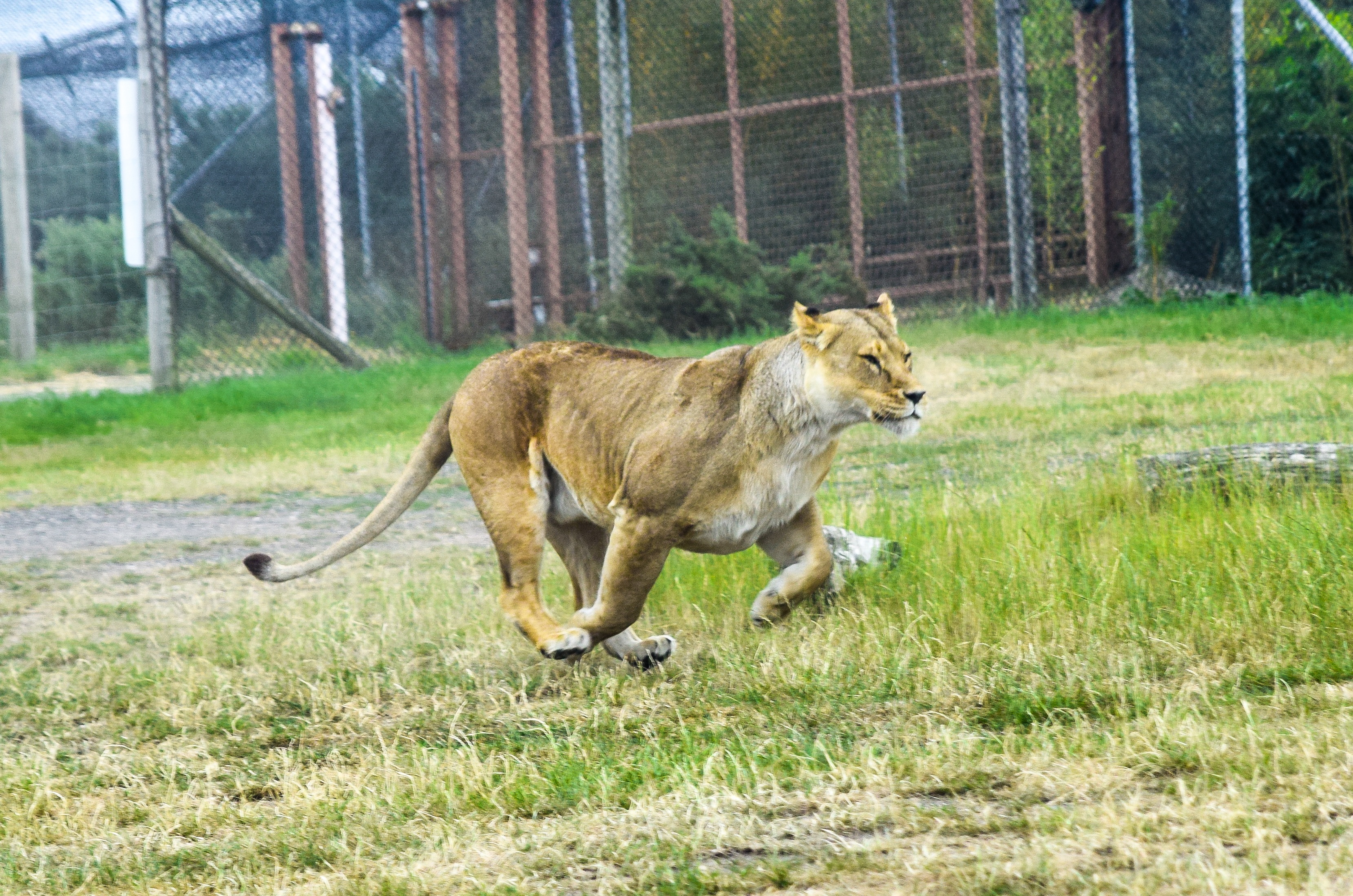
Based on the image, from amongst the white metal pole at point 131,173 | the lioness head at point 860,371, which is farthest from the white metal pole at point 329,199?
the lioness head at point 860,371

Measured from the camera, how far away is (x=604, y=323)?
12602mm

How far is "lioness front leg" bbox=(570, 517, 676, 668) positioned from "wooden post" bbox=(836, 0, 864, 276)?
9.18 metres

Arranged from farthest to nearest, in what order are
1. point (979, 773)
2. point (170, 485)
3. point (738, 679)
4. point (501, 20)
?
point (501, 20)
point (170, 485)
point (738, 679)
point (979, 773)

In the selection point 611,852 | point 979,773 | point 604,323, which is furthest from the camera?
point 604,323

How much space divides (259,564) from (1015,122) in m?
9.10

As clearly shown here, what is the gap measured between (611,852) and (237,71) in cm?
1192

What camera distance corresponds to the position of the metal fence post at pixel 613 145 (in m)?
13.1

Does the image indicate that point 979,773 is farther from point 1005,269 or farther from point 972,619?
point 1005,269

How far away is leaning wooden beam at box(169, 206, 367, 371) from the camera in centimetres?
1162

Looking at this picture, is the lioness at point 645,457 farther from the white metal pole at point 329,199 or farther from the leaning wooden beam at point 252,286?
the white metal pole at point 329,199

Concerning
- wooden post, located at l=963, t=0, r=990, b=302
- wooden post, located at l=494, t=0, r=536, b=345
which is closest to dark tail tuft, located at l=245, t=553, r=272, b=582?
wooden post, located at l=494, t=0, r=536, b=345

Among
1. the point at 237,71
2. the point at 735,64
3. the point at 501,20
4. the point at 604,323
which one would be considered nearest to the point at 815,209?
the point at 735,64

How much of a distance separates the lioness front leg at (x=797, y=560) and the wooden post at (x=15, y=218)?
11047 millimetres

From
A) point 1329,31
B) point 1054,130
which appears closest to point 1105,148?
point 1054,130
